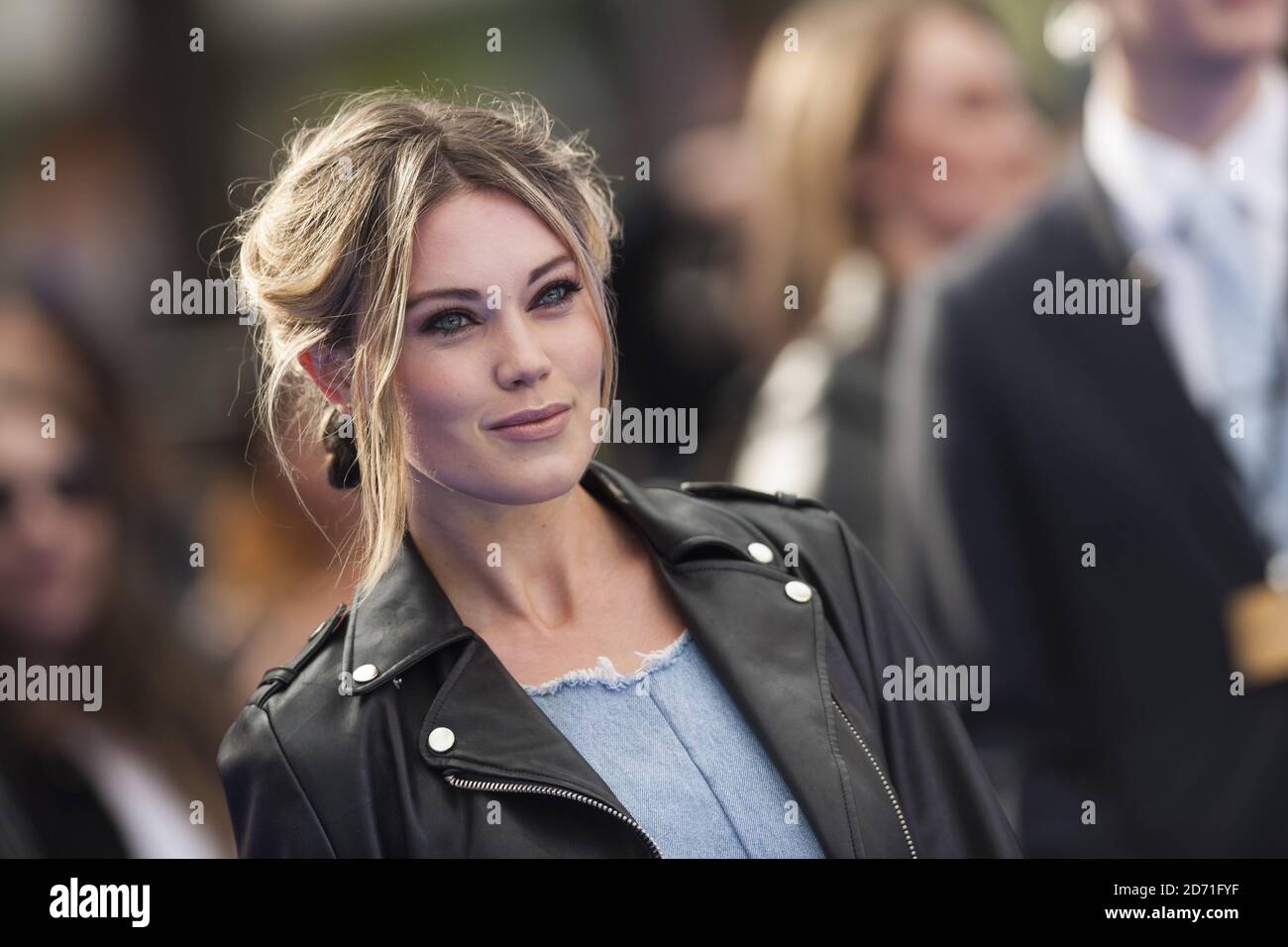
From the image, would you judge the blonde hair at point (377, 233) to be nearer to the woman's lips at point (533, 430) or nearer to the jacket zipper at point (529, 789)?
the woman's lips at point (533, 430)

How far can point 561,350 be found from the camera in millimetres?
1871

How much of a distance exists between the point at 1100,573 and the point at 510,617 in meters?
1.52

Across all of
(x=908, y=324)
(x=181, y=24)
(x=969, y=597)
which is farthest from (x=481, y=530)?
(x=181, y=24)

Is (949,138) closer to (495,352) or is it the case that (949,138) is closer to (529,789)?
(495,352)

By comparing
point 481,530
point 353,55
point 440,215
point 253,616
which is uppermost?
point 353,55

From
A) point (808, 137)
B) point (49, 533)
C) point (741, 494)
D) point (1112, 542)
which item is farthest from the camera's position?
point (808, 137)

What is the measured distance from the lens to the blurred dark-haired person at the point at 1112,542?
2982 millimetres

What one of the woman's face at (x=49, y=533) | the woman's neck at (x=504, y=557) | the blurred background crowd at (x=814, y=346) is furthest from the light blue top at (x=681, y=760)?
the woman's face at (x=49, y=533)

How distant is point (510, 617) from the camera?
1922 mm

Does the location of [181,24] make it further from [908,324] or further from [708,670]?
[708,670]

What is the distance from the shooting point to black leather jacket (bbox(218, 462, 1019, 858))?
70.6 inches

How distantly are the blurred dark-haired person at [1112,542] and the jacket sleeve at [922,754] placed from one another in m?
0.96

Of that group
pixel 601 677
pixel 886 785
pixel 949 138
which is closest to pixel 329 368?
pixel 601 677

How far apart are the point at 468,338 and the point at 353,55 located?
174 cm
